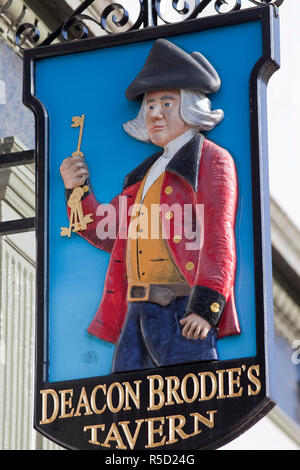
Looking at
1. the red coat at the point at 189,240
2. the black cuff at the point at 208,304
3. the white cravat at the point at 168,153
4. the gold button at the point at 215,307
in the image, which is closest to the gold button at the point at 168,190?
the red coat at the point at 189,240

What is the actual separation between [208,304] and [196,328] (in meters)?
0.17

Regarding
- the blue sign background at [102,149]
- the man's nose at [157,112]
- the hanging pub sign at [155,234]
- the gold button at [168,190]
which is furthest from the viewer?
the man's nose at [157,112]

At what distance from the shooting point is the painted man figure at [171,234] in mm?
11180

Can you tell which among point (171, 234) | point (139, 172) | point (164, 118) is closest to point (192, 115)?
point (164, 118)

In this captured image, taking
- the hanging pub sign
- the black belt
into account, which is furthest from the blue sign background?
the black belt

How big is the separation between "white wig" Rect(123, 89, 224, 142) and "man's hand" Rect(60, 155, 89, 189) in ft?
1.25

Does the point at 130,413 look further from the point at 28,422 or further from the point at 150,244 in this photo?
the point at 28,422

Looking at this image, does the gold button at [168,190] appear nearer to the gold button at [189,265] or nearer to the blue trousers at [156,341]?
the gold button at [189,265]

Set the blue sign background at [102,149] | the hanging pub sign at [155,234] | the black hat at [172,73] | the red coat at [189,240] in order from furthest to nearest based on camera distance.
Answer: the black hat at [172,73]
the blue sign background at [102,149]
the red coat at [189,240]
the hanging pub sign at [155,234]

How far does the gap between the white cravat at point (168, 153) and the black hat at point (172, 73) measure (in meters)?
0.31

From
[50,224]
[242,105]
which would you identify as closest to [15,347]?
[50,224]

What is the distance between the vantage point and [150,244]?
11.6 meters

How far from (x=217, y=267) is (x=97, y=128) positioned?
1.48 meters

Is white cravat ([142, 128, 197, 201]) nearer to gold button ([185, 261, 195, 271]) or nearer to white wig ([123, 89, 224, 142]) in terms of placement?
white wig ([123, 89, 224, 142])
